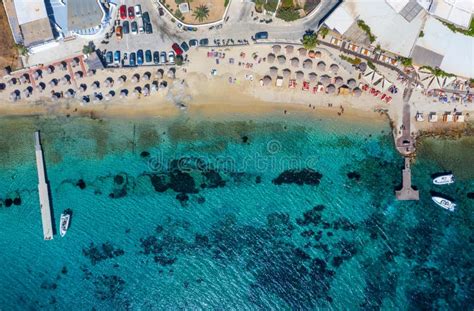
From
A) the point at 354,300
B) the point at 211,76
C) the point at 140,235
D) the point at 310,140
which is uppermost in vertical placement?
the point at 211,76

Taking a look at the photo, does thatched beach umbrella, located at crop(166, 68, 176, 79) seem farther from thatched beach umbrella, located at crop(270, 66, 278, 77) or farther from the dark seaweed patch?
the dark seaweed patch

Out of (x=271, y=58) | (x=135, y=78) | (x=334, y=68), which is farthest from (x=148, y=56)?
(x=334, y=68)

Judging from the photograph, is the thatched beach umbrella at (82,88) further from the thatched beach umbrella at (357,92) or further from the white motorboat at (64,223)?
the thatched beach umbrella at (357,92)

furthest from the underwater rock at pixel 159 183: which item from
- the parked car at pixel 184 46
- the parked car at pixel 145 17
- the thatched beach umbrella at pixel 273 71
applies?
the parked car at pixel 145 17

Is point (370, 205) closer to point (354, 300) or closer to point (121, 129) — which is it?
point (354, 300)

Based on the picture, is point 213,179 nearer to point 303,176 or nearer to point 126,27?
point 303,176

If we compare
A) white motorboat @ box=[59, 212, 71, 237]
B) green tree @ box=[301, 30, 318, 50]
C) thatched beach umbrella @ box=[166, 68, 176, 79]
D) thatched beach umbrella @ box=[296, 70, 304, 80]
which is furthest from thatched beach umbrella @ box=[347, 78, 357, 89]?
white motorboat @ box=[59, 212, 71, 237]

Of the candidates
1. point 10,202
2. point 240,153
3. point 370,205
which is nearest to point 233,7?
point 240,153
